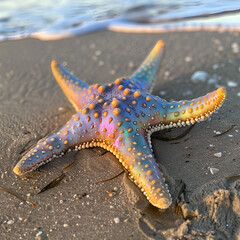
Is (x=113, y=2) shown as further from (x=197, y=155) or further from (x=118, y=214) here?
(x=118, y=214)

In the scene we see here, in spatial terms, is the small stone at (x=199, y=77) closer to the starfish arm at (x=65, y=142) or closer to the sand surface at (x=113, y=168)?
the sand surface at (x=113, y=168)

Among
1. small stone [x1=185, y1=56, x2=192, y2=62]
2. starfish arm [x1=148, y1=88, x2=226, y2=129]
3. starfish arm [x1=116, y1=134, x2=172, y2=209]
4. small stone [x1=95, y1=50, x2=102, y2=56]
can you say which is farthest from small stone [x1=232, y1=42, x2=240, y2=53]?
starfish arm [x1=116, y1=134, x2=172, y2=209]

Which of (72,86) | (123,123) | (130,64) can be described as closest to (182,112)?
(123,123)

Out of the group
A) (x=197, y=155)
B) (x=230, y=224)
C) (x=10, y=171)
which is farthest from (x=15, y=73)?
(x=230, y=224)

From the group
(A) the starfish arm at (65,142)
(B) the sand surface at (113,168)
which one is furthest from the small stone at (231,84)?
(A) the starfish arm at (65,142)

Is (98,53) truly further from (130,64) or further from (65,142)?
(65,142)

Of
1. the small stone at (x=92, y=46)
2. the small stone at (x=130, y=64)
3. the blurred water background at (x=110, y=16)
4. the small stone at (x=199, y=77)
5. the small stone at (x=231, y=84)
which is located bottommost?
the small stone at (x=231, y=84)
